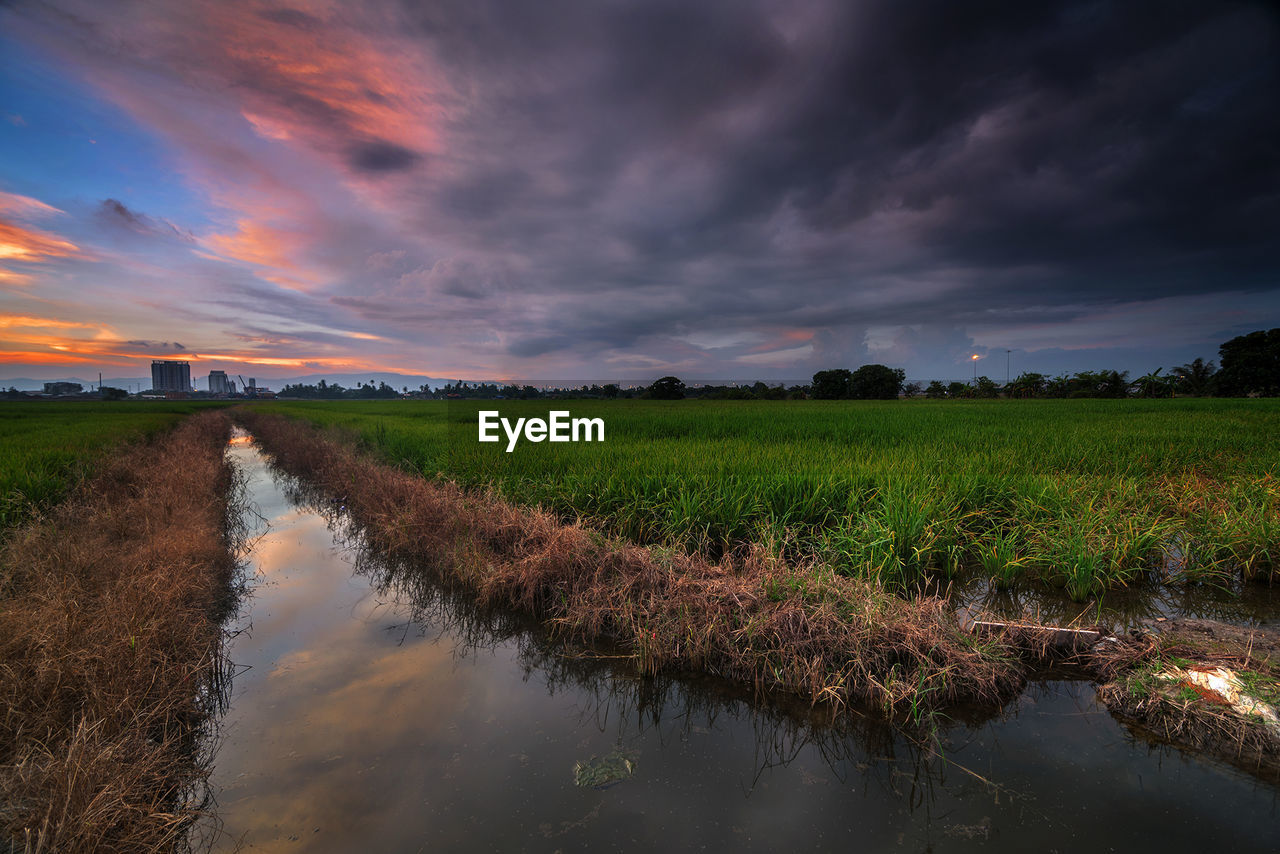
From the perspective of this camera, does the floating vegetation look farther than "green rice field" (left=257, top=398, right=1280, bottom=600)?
No

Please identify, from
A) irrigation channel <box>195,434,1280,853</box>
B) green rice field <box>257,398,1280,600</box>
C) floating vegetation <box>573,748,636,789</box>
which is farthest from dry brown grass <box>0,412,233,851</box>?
green rice field <box>257,398,1280,600</box>

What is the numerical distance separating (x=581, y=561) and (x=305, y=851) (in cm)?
280

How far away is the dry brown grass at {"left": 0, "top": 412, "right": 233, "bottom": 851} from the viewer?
6.68ft

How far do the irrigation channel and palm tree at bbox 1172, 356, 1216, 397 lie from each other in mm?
66195

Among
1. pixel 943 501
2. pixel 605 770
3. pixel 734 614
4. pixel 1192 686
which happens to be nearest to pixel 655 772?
pixel 605 770

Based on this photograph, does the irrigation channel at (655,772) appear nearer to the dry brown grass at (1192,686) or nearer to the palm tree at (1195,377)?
the dry brown grass at (1192,686)

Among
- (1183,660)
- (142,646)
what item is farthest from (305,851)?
(1183,660)

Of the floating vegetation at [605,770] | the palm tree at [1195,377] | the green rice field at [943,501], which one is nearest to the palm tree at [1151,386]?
the palm tree at [1195,377]

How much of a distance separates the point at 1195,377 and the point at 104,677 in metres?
72.2

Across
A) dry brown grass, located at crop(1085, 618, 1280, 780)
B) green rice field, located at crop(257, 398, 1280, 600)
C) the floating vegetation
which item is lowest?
the floating vegetation

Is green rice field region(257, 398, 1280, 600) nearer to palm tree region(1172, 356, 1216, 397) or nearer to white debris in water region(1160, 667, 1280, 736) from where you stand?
white debris in water region(1160, 667, 1280, 736)

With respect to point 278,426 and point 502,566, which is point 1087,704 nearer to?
point 502,566

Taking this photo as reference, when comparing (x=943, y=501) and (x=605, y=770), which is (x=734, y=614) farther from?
(x=943, y=501)

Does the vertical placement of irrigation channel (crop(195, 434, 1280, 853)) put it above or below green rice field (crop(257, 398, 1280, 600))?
below
